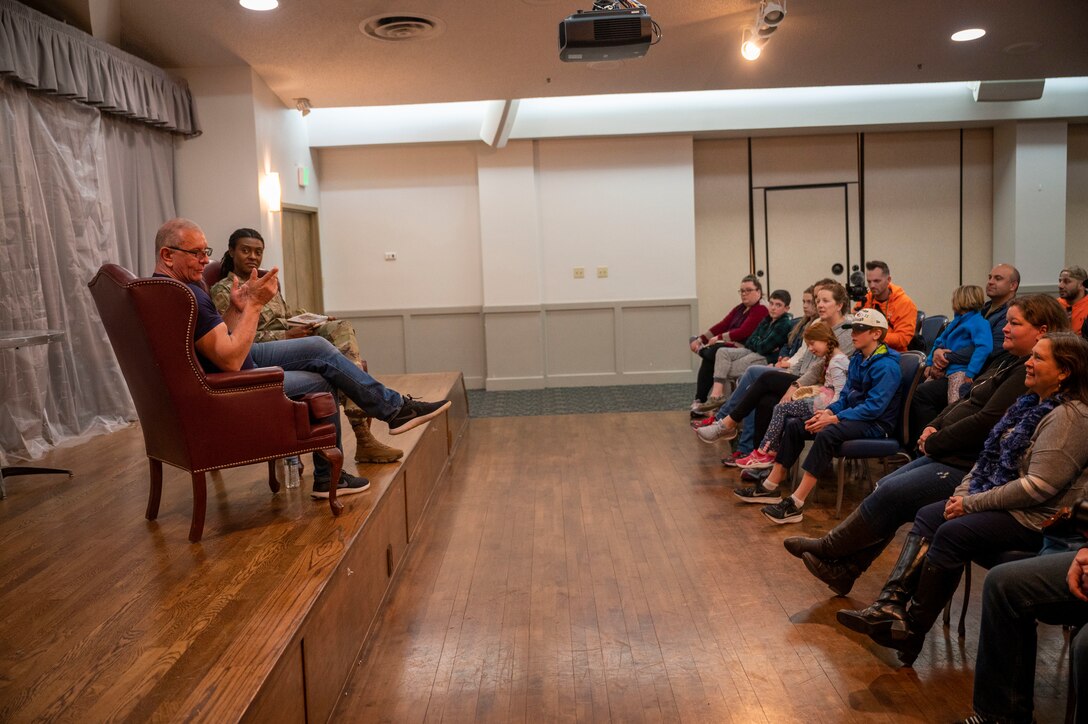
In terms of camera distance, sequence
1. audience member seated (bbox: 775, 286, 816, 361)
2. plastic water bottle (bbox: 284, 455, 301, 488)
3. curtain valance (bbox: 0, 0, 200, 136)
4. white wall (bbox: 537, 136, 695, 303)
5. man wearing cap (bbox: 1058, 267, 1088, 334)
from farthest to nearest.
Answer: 1. white wall (bbox: 537, 136, 695, 303)
2. man wearing cap (bbox: 1058, 267, 1088, 334)
3. audience member seated (bbox: 775, 286, 816, 361)
4. curtain valance (bbox: 0, 0, 200, 136)
5. plastic water bottle (bbox: 284, 455, 301, 488)

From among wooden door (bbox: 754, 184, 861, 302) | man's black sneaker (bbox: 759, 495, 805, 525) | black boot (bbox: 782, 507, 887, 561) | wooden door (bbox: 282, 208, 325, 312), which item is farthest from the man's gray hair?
wooden door (bbox: 754, 184, 861, 302)

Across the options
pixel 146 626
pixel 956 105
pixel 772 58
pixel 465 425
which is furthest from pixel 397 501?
pixel 956 105

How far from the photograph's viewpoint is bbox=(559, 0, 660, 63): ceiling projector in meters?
4.26

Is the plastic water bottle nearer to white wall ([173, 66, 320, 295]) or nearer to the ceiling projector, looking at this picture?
the ceiling projector

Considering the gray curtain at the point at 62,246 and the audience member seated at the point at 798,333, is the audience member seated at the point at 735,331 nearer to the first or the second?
the audience member seated at the point at 798,333

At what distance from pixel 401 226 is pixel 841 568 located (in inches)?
254

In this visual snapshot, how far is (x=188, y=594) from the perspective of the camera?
2471 millimetres

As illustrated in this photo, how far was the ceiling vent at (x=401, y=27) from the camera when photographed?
5.13m

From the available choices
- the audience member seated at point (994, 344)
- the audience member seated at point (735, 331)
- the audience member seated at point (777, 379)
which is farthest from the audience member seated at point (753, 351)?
the audience member seated at point (994, 344)

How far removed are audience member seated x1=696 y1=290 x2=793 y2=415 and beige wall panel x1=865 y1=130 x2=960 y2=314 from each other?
3272 mm

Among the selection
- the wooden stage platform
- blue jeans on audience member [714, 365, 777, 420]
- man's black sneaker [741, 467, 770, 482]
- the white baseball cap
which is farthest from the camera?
blue jeans on audience member [714, 365, 777, 420]

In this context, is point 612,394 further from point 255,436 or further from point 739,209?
point 255,436

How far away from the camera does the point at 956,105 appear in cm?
825

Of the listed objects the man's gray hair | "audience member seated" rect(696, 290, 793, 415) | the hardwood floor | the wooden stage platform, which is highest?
the man's gray hair
